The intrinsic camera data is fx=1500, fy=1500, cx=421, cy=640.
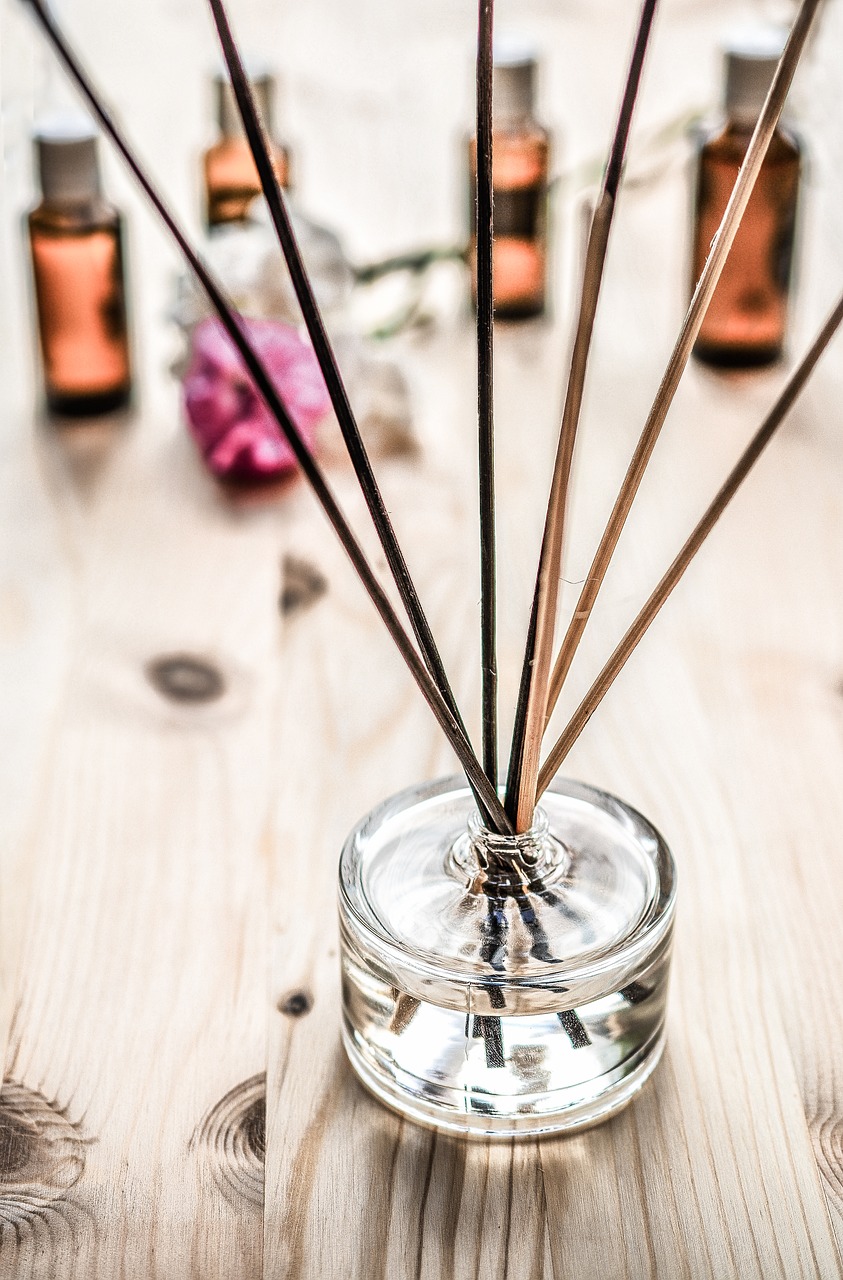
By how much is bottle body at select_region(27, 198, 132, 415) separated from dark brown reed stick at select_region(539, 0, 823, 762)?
23.1 inches

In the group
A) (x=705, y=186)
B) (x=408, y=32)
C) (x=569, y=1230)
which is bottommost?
(x=569, y=1230)

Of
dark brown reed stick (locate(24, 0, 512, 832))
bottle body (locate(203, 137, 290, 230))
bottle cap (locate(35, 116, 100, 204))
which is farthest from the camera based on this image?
bottle body (locate(203, 137, 290, 230))

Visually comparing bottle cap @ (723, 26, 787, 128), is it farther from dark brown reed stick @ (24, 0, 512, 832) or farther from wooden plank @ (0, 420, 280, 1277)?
dark brown reed stick @ (24, 0, 512, 832)

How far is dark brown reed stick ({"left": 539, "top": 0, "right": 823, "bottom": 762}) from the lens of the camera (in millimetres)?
318

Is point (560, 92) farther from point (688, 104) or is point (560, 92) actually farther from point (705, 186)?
point (705, 186)

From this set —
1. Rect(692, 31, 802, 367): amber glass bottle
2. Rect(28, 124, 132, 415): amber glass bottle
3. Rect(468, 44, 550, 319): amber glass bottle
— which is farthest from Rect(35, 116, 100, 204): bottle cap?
Rect(692, 31, 802, 367): amber glass bottle

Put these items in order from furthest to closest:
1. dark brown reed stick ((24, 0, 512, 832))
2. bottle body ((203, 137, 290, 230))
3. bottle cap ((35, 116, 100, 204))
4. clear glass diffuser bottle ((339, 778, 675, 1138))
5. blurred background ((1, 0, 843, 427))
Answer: blurred background ((1, 0, 843, 427)) < bottle body ((203, 137, 290, 230)) < bottle cap ((35, 116, 100, 204)) < clear glass diffuser bottle ((339, 778, 675, 1138)) < dark brown reed stick ((24, 0, 512, 832))

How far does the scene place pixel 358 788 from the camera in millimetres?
655

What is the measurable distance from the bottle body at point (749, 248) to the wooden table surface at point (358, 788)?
3cm

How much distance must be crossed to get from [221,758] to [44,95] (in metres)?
0.67

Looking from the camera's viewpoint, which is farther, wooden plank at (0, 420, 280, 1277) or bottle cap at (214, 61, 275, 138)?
bottle cap at (214, 61, 275, 138)

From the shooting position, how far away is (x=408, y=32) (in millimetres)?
1568

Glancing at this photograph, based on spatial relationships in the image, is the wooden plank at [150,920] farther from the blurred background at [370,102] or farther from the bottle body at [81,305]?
the blurred background at [370,102]

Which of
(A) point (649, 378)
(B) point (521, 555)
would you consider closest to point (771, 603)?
(B) point (521, 555)
